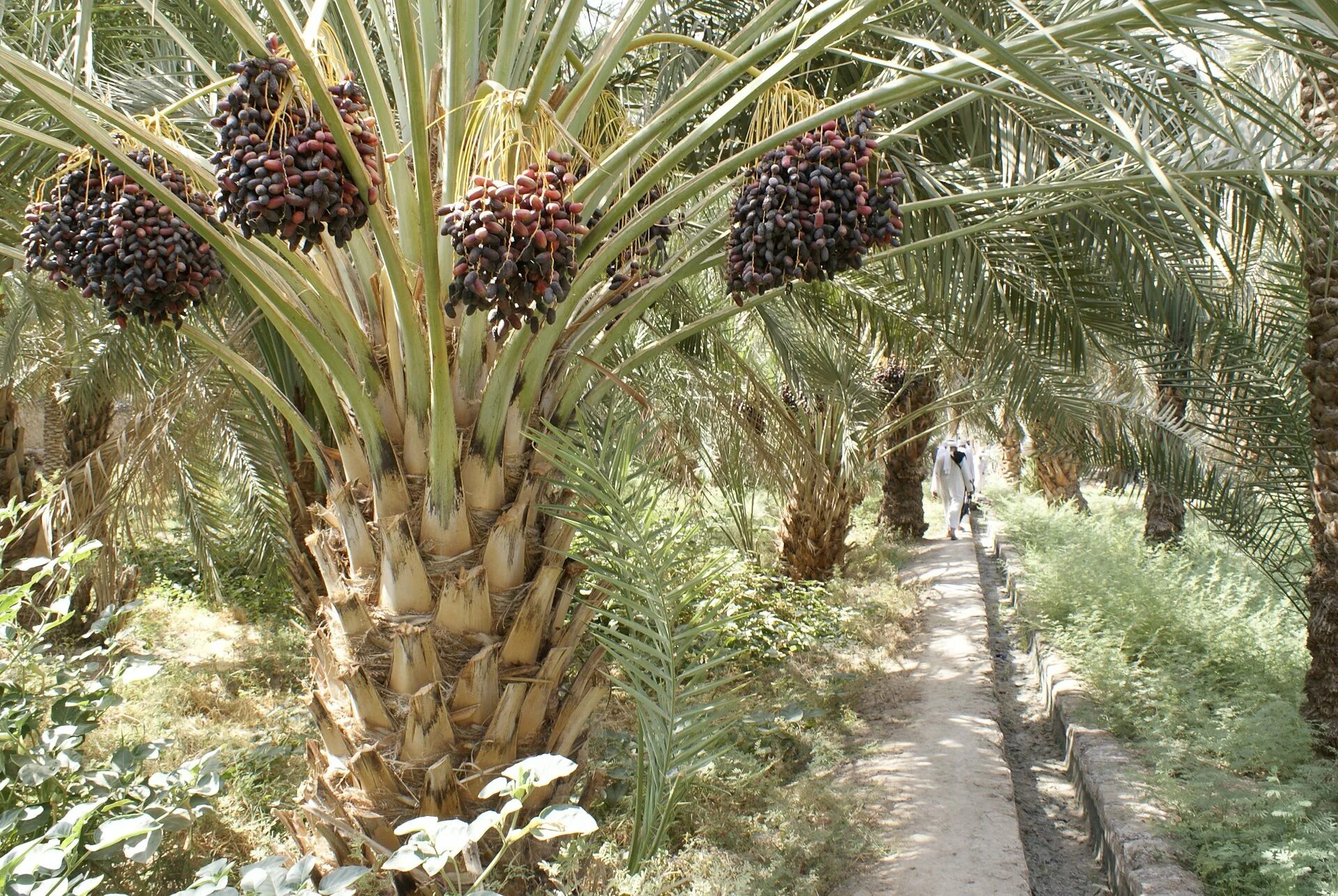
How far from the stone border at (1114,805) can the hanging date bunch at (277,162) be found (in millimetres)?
3488

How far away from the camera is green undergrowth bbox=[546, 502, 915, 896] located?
3.21m

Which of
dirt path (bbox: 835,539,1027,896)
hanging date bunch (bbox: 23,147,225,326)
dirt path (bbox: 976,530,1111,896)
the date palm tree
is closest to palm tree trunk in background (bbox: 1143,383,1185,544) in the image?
dirt path (bbox: 976,530,1111,896)

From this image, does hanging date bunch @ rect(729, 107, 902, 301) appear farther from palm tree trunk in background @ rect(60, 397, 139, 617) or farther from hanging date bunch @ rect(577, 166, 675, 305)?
palm tree trunk in background @ rect(60, 397, 139, 617)

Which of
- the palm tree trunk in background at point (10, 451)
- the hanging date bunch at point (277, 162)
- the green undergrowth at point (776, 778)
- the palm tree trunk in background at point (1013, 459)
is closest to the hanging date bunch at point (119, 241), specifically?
the hanging date bunch at point (277, 162)

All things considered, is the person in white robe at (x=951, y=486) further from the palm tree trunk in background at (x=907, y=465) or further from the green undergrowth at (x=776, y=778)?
the green undergrowth at (x=776, y=778)

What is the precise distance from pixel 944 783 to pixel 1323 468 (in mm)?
2153

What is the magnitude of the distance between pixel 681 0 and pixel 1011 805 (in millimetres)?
4203

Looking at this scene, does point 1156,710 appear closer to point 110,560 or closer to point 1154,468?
point 1154,468

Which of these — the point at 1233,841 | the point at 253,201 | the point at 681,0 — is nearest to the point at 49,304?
the point at 681,0

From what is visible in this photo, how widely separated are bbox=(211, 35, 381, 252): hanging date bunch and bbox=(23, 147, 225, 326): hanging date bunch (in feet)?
1.49

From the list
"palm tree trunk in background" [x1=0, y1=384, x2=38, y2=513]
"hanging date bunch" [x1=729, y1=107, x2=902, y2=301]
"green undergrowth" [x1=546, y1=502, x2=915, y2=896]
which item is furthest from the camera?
"palm tree trunk in background" [x1=0, y1=384, x2=38, y2=513]

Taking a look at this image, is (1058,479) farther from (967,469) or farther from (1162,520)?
(1162,520)

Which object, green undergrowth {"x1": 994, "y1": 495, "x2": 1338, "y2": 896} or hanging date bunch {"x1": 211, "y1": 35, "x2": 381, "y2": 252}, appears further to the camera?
green undergrowth {"x1": 994, "y1": 495, "x2": 1338, "y2": 896}

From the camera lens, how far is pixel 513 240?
1.78 m
